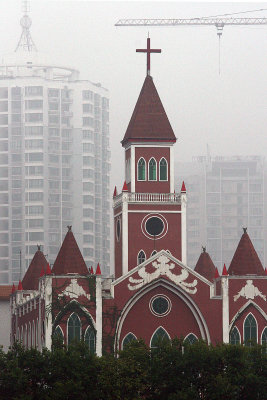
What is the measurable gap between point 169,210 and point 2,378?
2105cm

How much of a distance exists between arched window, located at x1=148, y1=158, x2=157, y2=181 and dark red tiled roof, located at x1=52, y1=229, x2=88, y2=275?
7.92 metres

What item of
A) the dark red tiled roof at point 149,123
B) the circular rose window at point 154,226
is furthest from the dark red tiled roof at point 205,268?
the dark red tiled roof at point 149,123

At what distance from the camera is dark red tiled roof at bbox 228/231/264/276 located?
269 ft

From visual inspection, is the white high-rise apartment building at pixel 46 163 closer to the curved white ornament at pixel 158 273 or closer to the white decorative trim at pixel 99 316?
the curved white ornament at pixel 158 273

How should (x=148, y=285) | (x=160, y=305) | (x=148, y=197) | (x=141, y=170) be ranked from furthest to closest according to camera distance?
(x=141, y=170)
(x=148, y=197)
(x=160, y=305)
(x=148, y=285)

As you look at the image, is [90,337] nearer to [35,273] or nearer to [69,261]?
[69,261]

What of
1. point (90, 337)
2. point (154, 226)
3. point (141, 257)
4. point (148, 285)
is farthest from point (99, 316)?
point (154, 226)

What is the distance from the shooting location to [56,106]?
161m

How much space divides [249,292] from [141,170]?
460 inches

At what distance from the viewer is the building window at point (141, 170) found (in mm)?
86425

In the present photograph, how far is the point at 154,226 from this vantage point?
8519 cm

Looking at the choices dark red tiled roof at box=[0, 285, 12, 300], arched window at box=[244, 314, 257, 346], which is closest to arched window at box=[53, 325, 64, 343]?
arched window at box=[244, 314, 257, 346]

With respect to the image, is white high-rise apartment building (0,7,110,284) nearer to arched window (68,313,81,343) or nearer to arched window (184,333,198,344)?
arched window (184,333,198,344)

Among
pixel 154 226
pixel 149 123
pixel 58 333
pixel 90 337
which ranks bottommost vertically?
pixel 90 337
